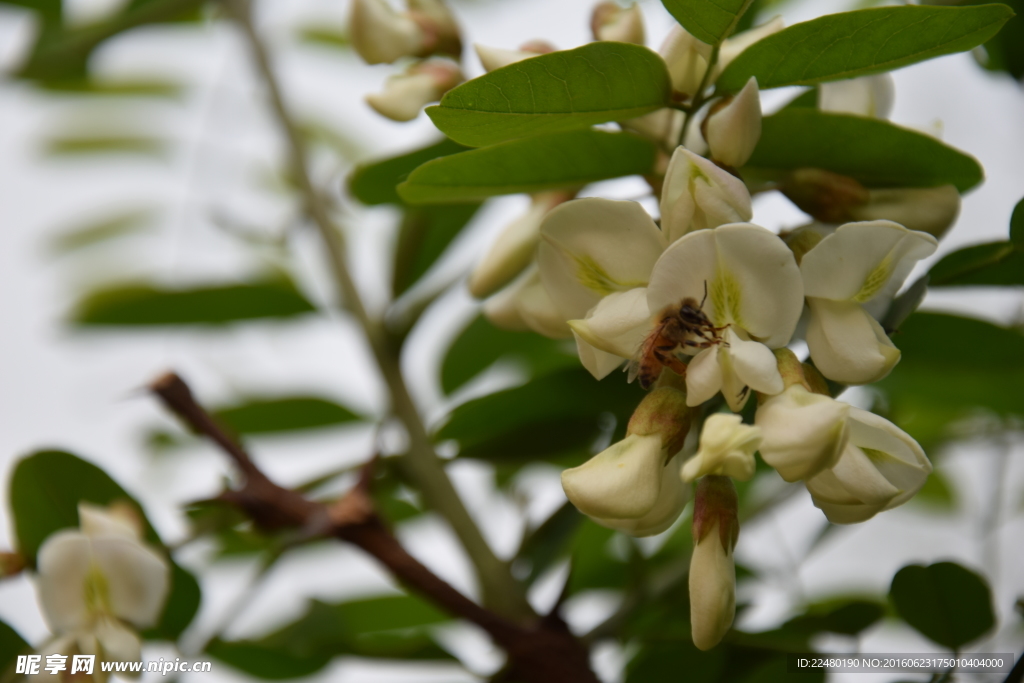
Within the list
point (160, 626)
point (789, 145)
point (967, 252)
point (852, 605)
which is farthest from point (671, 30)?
point (160, 626)

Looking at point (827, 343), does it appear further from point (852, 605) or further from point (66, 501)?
point (66, 501)

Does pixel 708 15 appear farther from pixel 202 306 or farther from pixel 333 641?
pixel 202 306

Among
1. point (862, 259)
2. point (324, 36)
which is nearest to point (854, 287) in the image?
point (862, 259)

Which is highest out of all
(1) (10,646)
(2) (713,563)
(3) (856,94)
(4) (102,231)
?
(3) (856,94)

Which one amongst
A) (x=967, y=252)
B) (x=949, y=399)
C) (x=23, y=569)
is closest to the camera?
(x=967, y=252)

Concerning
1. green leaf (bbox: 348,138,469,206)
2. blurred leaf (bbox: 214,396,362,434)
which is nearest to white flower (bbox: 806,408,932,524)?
green leaf (bbox: 348,138,469,206)

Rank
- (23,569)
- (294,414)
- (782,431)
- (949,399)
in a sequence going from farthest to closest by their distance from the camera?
1. (294,414)
2. (949,399)
3. (23,569)
4. (782,431)
